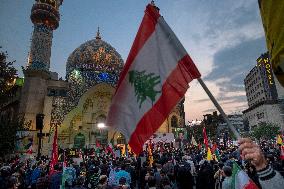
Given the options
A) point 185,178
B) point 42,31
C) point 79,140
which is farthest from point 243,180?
point 42,31

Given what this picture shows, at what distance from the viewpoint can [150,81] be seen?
12.5 ft

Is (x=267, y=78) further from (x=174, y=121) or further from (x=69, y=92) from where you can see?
(x=69, y=92)

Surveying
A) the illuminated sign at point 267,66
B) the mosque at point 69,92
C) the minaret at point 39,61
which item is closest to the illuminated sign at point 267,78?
the illuminated sign at point 267,66

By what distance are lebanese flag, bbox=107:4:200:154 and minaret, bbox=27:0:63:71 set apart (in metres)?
40.3

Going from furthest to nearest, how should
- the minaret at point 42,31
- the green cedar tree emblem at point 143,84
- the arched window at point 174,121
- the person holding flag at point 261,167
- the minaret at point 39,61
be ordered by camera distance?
the arched window at point 174,121, the minaret at point 42,31, the minaret at point 39,61, the green cedar tree emblem at point 143,84, the person holding flag at point 261,167

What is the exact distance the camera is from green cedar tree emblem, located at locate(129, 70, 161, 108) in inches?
149

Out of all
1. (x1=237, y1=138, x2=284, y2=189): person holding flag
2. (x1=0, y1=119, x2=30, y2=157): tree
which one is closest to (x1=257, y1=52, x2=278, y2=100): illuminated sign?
(x1=0, y1=119, x2=30, y2=157): tree

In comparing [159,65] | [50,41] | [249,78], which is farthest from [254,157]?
[249,78]

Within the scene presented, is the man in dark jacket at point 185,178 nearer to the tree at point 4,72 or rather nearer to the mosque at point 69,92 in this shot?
the tree at point 4,72

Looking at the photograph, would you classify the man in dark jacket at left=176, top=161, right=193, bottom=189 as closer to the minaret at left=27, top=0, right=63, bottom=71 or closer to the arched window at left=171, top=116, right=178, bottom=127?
the minaret at left=27, top=0, right=63, bottom=71

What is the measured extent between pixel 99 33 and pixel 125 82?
58.1 m

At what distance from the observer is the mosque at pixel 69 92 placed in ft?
125

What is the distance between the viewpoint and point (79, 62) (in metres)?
50.1

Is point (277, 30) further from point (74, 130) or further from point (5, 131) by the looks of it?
point (74, 130)
